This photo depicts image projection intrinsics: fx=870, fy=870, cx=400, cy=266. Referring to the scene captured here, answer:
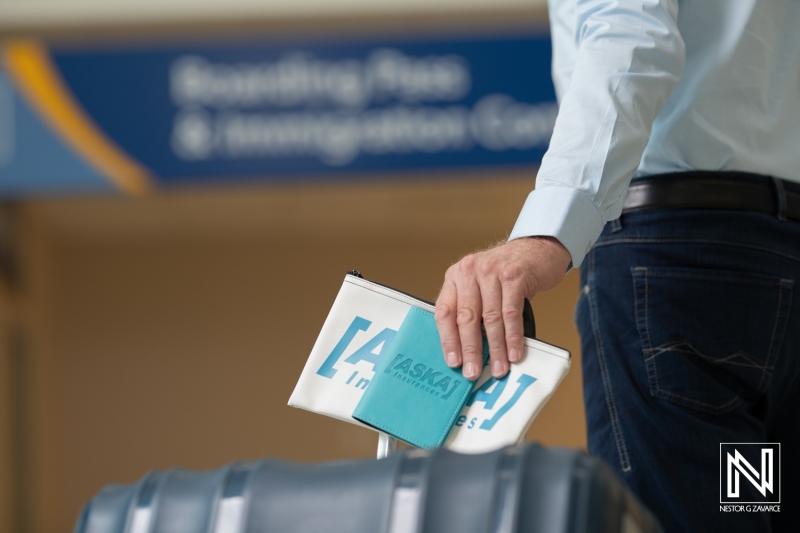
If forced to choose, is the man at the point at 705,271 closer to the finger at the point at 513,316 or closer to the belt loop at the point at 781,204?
the belt loop at the point at 781,204

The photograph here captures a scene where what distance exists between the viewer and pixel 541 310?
4820 mm

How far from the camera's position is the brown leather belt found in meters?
1.11

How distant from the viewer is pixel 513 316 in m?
0.89

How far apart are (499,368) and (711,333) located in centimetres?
37

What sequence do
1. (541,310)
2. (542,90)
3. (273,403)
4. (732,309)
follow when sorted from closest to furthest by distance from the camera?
1. (732,309)
2. (542,90)
3. (541,310)
4. (273,403)

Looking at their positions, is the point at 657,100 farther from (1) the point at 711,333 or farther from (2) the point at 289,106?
(2) the point at 289,106

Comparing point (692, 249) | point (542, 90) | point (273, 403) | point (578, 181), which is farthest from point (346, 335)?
point (273, 403)

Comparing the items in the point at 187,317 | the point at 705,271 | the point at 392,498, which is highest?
the point at 187,317

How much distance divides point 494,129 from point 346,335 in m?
2.52

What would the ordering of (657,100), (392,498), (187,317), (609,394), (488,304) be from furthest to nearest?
1. (187,317)
2. (609,394)
3. (657,100)
4. (488,304)
5. (392,498)

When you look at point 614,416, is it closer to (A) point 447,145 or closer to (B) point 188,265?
(A) point 447,145

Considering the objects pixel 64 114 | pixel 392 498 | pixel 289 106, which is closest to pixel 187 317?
pixel 64 114

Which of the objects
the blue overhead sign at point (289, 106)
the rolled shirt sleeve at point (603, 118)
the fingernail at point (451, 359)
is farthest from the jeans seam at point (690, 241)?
the blue overhead sign at point (289, 106)

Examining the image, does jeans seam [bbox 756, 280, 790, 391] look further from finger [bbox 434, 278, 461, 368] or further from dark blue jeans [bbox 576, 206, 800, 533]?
finger [bbox 434, 278, 461, 368]
